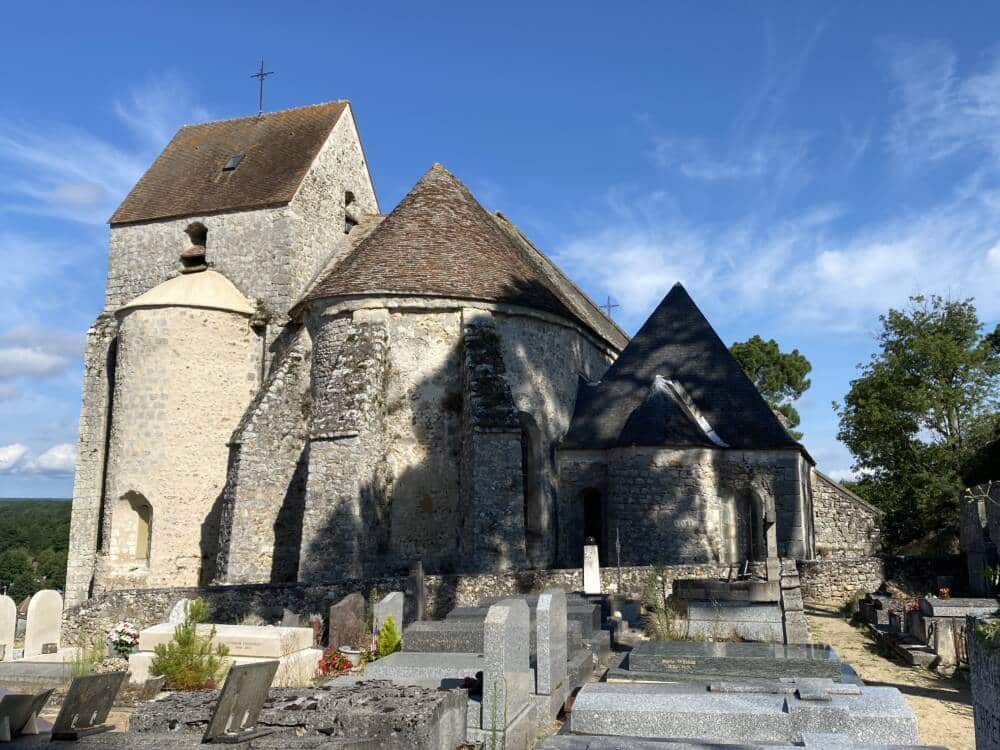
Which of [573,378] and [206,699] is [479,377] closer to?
[573,378]

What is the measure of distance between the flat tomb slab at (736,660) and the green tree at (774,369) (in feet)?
Result: 109

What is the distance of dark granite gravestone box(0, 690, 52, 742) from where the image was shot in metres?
3.95

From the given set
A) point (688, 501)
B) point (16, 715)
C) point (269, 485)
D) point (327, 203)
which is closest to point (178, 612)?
point (269, 485)

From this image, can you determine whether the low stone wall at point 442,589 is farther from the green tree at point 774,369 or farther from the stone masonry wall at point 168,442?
the green tree at point 774,369

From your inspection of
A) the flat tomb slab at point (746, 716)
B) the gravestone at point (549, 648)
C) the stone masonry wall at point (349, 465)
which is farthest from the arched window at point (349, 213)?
the flat tomb slab at point (746, 716)

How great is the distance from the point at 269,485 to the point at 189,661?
846 cm

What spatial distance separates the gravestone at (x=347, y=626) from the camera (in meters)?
10.5

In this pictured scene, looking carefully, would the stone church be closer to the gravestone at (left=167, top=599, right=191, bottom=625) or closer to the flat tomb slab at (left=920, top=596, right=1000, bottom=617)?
the gravestone at (left=167, top=599, right=191, bottom=625)

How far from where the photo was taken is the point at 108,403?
21078mm

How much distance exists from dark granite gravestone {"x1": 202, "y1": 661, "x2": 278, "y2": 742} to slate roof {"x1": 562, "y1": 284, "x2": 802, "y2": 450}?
13.0 metres

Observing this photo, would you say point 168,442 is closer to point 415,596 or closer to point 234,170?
point 234,170

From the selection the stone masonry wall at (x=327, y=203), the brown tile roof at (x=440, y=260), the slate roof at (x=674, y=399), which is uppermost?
the stone masonry wall at (x=327, y=203)

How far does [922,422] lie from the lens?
1242 inches

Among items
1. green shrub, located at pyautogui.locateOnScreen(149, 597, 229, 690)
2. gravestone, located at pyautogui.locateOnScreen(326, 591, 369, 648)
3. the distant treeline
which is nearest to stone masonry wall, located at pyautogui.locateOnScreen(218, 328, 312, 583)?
gravestone, located at pyautogui.locateOnScreen(326, 591, 369, 648)
